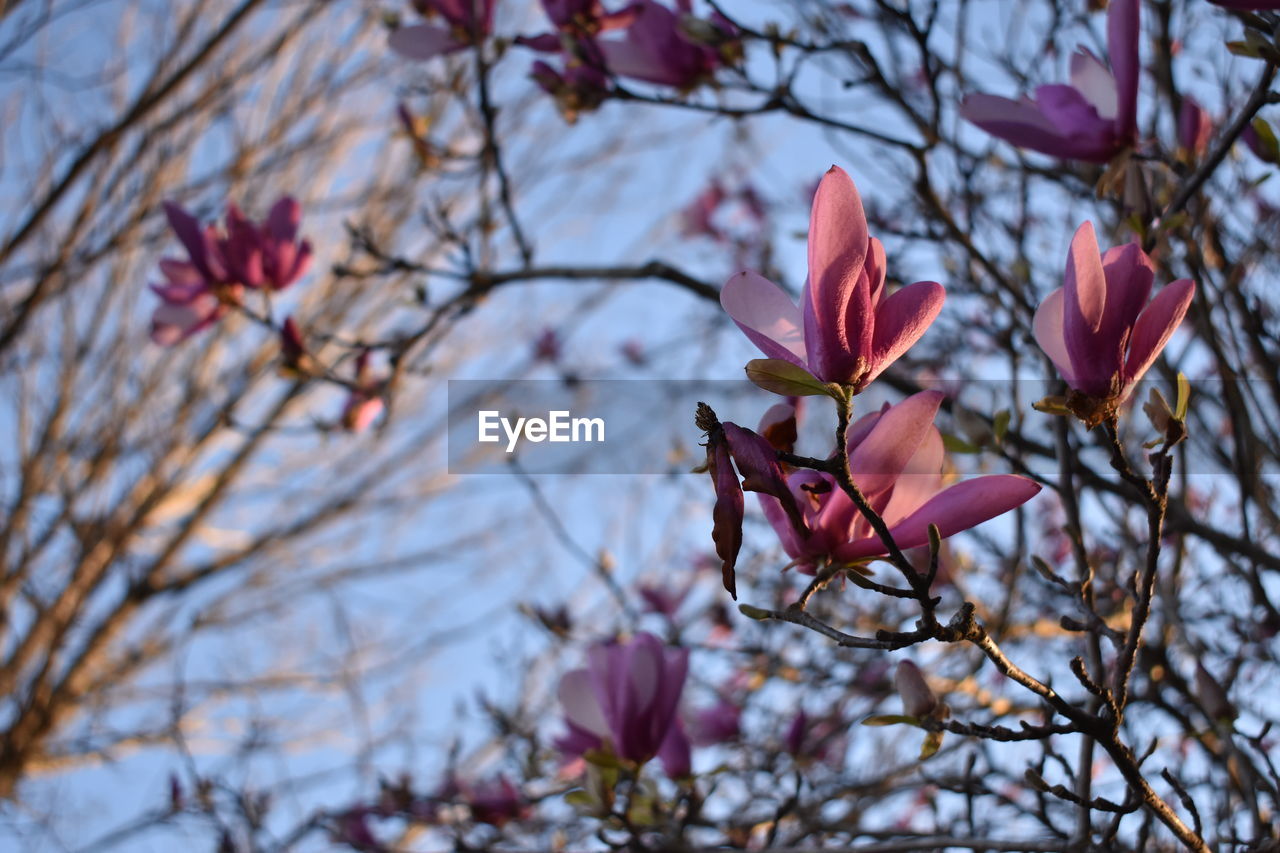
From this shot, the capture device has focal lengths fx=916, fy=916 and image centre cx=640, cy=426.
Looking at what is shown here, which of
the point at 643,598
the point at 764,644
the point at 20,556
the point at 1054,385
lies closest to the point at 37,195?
the point at 20,556

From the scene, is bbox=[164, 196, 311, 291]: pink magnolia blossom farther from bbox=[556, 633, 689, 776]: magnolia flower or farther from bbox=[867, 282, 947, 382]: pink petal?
bbox=[867, 282, 947, 382]: pink petal

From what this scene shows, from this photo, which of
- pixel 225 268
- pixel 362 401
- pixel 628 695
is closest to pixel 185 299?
pixel 225 268

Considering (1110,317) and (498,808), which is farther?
(498,808)

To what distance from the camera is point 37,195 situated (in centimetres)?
268

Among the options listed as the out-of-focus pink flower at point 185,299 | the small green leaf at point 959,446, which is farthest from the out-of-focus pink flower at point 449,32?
the small green leaf at point 959,446

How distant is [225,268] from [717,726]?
1.15 m

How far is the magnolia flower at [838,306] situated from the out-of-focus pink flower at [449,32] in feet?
3.27

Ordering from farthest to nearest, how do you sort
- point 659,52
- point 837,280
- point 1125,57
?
point 659,52
point 1125,57
point 837,280

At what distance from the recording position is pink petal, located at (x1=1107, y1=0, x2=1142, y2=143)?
0.74 meters

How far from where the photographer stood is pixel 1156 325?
21.6 inches

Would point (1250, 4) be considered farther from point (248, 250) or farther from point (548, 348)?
point (548, 348)

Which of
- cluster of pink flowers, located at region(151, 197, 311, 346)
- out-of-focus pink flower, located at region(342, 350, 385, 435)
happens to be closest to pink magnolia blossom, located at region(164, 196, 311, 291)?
cluster of pink flowers, located at region(151, 197, 311, 346)

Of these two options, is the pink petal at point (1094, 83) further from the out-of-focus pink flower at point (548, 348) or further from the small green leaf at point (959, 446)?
the out-of-focus pink flower at point (548, 348)

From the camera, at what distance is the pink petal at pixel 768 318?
1.73 feet
